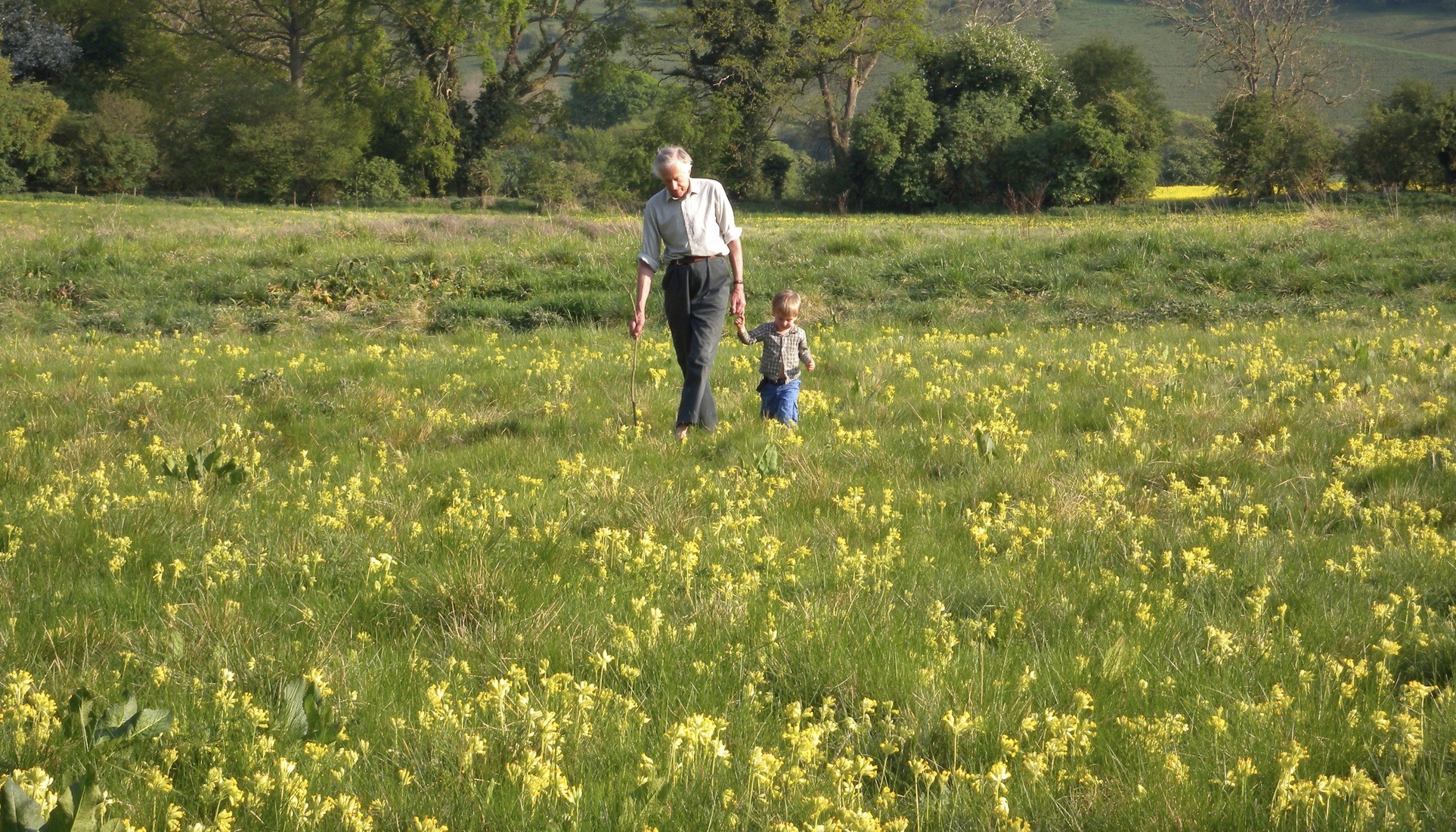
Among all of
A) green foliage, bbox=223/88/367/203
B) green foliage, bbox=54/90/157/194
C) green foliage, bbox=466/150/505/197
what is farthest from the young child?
green foliage, bbox=466/150/505/197

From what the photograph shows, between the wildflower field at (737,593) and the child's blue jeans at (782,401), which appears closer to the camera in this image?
the wildflower field at (737,593)

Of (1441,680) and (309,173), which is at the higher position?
(309,173)

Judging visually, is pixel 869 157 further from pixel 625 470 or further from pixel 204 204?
pixel 625 470

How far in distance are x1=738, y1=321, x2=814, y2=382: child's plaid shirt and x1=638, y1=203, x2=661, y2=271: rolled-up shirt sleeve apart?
0.81 meters

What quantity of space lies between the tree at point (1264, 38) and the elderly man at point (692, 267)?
166 feet

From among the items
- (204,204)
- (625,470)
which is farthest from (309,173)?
(625,470)

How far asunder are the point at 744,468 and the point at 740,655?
268 centimetres

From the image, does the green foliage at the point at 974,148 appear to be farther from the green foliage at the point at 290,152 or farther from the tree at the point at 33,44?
the tree at the point at 33,44

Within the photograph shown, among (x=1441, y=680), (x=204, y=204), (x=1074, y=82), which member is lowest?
(x=1441, y=680)

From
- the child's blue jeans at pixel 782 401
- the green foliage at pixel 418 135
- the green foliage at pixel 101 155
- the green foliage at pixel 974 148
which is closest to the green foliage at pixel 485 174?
the green foliage at pixel 418 135

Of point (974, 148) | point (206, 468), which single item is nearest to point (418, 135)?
point (974, 148)

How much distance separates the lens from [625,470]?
6.12m

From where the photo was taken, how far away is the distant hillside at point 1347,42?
4198 inches

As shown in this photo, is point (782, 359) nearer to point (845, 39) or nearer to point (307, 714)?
point (307, 714)
